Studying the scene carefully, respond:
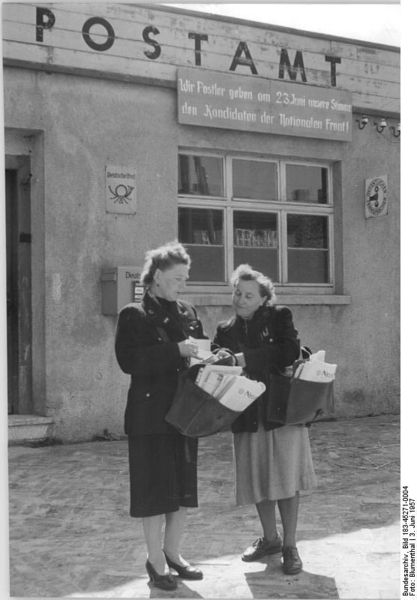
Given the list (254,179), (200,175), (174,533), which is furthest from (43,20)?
(174,533)

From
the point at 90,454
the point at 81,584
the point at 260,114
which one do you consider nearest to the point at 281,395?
the point at 81,584

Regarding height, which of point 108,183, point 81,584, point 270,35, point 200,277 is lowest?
point 81,584

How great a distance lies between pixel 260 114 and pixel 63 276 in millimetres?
2315

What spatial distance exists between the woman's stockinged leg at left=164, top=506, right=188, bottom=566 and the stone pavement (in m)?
0.16

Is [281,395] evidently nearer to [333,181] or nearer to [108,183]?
[108,183]

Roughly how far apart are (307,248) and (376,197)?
1.05m

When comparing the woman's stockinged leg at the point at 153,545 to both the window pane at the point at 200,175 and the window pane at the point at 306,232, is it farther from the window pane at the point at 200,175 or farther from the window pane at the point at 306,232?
the window pane at the point at 306,232

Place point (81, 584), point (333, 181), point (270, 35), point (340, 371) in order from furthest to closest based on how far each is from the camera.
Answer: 1. point (333, 181)
2. point (340, 371)
3. point (270, 35)
4. point (81, 584)

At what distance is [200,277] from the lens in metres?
8.02


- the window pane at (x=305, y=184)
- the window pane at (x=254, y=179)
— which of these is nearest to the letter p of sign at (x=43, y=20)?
the window pane at (x=254, y=179)

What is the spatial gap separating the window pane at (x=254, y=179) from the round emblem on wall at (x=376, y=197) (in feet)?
3.27

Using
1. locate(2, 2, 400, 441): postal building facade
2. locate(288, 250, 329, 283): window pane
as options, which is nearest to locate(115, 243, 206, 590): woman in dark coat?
locate(2, 2, 400, 441): postal building facade

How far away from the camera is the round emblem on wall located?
7.62m

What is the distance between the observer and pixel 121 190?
24.9 ft
